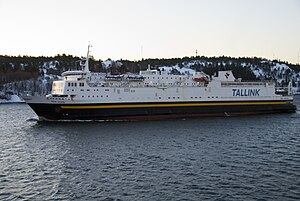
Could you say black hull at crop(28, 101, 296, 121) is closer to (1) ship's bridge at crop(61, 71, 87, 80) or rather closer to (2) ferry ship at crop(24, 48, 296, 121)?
(2) ferry ship at crop(24, 48, 296, 121)

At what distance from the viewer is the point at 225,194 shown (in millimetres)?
10805

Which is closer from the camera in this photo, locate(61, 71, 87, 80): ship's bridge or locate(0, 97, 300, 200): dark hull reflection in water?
locate(0, 97, 300, 200): dark hull reflection in water

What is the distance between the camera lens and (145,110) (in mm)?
30094

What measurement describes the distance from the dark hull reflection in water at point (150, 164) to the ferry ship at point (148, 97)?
4.13m

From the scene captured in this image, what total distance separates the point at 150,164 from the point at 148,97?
16643mm

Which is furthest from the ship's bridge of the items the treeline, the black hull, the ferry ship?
the treeline

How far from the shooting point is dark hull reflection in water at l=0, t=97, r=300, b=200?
36.5 ft

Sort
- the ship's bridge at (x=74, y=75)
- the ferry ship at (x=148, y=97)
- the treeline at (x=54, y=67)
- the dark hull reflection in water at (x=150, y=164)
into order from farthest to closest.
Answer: the treeline at (x=54, y=67)
the ship's bridge at (x=74, y=75)
the ferry ship at (x=148, y=97)
the dark hull reflection in water at (x=150, y=164)

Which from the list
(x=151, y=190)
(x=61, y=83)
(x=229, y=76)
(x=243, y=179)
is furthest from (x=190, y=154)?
(x=229, y=76)

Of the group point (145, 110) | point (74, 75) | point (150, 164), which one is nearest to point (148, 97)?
point (145, 110)

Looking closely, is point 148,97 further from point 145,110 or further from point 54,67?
point 54,67

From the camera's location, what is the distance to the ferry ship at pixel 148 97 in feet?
92.6

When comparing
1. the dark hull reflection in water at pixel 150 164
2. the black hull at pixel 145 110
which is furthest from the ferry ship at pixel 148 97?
the dark hull reflection in water at pixel 150 164

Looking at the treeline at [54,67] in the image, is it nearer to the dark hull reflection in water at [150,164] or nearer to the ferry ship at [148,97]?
the ferry ship at [148,97]
